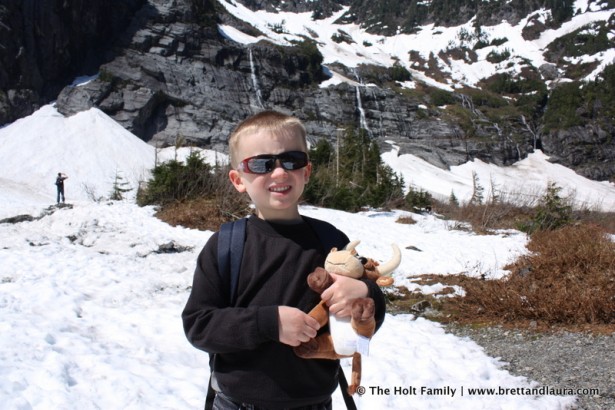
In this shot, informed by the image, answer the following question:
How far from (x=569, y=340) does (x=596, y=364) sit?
784 millimetres

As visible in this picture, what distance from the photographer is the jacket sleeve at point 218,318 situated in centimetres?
160

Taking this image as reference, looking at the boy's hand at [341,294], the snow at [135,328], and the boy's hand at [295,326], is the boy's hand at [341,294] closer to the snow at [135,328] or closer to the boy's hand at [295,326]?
the boy's hand at [295,326]

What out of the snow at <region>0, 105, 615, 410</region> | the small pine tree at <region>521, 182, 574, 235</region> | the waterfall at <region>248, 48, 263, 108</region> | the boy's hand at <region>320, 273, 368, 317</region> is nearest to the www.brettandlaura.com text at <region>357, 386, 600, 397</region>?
the snow at <region>0, 105, 615, 410</region>

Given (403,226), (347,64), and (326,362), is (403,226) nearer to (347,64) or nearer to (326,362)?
(326,362)

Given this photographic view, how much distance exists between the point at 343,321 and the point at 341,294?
0.11m

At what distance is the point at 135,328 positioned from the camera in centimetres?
484

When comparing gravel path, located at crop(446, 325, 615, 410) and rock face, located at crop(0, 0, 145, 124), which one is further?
rock face, located at crop(0, 0, 145, 124)

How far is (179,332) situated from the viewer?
4859 millimetres

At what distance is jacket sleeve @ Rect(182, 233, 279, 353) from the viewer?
1.60 meters

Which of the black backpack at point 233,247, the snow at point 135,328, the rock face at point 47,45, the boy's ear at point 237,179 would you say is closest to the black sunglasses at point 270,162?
the boy's ear at point 237,179

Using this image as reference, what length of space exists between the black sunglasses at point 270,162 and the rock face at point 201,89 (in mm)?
38575

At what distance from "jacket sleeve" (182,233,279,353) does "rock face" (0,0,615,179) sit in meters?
38.6

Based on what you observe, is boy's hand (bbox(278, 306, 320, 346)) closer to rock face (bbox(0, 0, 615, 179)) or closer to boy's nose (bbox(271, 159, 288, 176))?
boy's nose (bbox(271, 159, 288, 176))

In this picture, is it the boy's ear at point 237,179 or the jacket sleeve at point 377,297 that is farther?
the boy's ear at point 237,179
